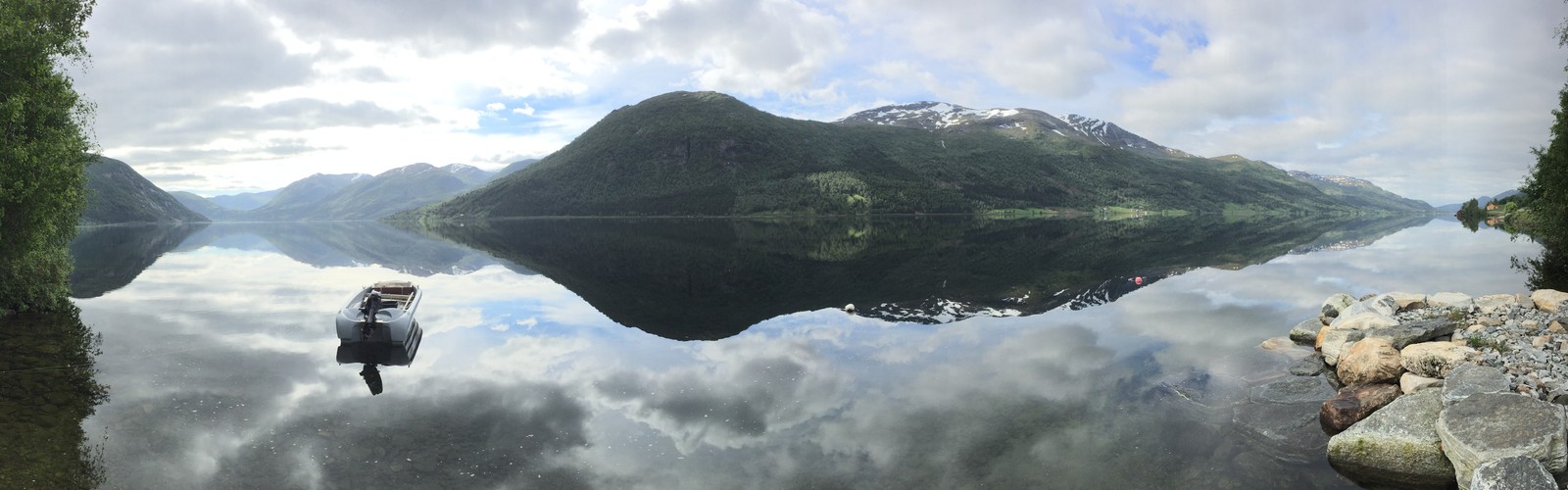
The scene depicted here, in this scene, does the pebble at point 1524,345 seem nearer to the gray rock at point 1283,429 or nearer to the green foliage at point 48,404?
the gray rock at point 1283,429

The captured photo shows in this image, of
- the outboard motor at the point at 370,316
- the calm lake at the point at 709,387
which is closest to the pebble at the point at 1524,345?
the calm lake at the point at 709,387

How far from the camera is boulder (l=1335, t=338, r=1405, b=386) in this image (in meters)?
19.6

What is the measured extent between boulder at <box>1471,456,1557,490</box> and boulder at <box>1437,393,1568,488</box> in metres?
0.52

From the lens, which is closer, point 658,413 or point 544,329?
point 658,413

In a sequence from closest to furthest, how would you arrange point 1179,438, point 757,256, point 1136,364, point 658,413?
1. point 1179,438
2. point 658,413
3. point 1136,364
4. point 757,256

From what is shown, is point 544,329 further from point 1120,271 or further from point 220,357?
point 1120,271

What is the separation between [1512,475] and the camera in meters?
11.7

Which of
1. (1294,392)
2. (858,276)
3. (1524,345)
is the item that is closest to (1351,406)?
(1294,392)

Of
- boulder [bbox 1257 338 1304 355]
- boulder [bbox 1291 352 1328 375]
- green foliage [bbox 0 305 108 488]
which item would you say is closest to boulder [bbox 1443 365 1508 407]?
boulder [bbox 1291 352 1328 375]

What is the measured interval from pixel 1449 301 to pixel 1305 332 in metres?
7.83

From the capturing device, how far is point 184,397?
20.4 meters

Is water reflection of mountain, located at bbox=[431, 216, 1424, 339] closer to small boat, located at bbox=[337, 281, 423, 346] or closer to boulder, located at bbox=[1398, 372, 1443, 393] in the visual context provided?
small boat, located at bbox=[337, 281, 423, 346]

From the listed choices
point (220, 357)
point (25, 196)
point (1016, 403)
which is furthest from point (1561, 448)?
point (25, 196)

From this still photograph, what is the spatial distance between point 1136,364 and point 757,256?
158 ft
